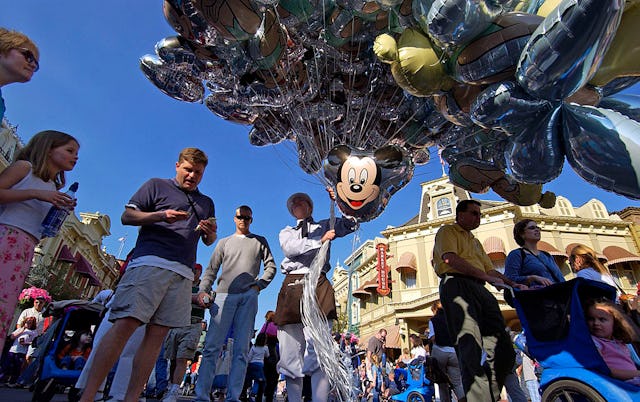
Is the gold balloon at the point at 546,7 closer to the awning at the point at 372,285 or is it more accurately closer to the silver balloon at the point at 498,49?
the silver balloon at the point at 498,49

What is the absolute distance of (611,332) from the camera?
2.06 metres

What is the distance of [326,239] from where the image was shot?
255 cm

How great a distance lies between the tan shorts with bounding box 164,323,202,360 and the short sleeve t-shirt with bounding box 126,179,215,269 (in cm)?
202

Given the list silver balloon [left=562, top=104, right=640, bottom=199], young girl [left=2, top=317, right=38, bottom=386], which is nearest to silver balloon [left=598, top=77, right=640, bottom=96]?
→ silver balloon [left=562, top=104, right=640, bottom=199]

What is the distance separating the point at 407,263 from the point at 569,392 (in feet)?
54.2

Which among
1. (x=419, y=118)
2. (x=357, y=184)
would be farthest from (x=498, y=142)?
(x=357, y=184)

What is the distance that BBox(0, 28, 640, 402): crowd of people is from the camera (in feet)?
5.51

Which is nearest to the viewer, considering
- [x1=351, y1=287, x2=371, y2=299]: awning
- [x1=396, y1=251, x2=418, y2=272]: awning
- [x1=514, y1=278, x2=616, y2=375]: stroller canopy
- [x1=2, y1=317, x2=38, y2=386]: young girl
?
Result: [x1=514, y1=278, x2=616, y2=375]: stroller canopy

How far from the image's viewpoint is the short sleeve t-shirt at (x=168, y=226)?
2051 mm

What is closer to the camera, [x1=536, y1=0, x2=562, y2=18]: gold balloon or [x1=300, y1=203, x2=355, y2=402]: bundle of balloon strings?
[x1=536, y1=0, x2=562, y2=18]: gold balloon

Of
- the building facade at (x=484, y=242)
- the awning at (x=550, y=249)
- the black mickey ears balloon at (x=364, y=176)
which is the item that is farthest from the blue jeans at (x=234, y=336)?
the awning at (x=550, y=249)

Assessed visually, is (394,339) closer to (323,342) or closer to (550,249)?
(550,249)

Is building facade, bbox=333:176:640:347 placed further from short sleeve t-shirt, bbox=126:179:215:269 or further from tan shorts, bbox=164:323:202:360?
short sleeve t-shirt, bbox=126:179:215:269

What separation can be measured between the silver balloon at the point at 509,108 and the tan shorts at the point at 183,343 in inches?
143
